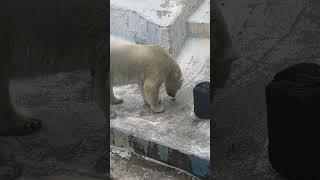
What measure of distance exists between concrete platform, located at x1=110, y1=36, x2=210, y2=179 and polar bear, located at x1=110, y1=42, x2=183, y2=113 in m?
0.04

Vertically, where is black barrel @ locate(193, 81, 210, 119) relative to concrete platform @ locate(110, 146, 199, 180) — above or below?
above

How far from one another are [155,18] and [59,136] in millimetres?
636

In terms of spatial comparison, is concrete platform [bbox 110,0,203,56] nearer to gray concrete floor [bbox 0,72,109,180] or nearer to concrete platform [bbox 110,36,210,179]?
concrete platform [bbox 110,36,210,179]

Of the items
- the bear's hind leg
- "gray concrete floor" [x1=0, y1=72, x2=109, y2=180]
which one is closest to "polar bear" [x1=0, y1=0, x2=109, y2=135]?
"gray concrete floor" [x1=0, y1=72, x2=109, y2=180]

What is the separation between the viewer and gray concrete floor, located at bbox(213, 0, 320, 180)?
145cm

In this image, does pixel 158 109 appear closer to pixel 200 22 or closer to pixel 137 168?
pixel 137 168

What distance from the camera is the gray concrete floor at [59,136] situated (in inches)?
61.5

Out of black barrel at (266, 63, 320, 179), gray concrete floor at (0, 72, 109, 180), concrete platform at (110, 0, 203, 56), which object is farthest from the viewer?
concrete platform at (110, 0, 203, 56)

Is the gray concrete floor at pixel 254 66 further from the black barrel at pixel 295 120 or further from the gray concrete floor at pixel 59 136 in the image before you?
the gray concrete floor at pixel 59 136

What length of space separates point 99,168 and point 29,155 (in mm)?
205

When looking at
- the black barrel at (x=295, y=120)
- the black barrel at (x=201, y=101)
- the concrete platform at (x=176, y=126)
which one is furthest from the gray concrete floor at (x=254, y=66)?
the black barrel at (x=201, y=101)

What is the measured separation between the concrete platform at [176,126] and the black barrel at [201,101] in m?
0.03

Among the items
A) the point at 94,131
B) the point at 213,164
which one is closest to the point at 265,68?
the point at 213,164

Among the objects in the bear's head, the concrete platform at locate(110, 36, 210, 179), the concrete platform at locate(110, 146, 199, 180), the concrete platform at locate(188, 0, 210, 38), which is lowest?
the concrete platform at locate(110, 146, 199, 180)
